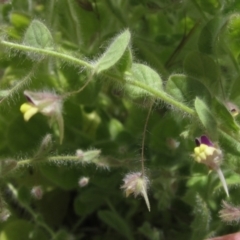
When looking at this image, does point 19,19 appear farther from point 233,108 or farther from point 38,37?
point 233,108

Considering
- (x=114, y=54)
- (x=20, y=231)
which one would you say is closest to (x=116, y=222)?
(x=20, y=231)

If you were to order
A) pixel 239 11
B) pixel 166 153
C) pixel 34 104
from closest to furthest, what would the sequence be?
pixel 34 104, pixel 239 11, pixel 166 153

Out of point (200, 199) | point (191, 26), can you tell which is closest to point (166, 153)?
point (200, 199)

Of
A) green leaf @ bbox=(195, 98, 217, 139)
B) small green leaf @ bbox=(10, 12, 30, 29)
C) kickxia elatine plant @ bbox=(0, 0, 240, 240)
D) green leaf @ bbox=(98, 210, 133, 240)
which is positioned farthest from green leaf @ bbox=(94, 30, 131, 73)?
green leaf @ bbox=(98, 210, 133, 240)

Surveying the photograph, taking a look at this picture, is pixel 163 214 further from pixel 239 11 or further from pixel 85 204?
pixel 239 11

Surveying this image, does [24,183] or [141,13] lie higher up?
[141,13]

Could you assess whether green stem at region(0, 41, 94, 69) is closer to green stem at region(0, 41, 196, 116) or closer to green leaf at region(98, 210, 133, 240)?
green stem at region(0, 41, 196, 116)

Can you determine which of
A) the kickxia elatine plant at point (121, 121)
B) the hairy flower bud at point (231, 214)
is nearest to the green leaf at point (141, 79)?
the kickxia elatine plant at point (121, 121)
